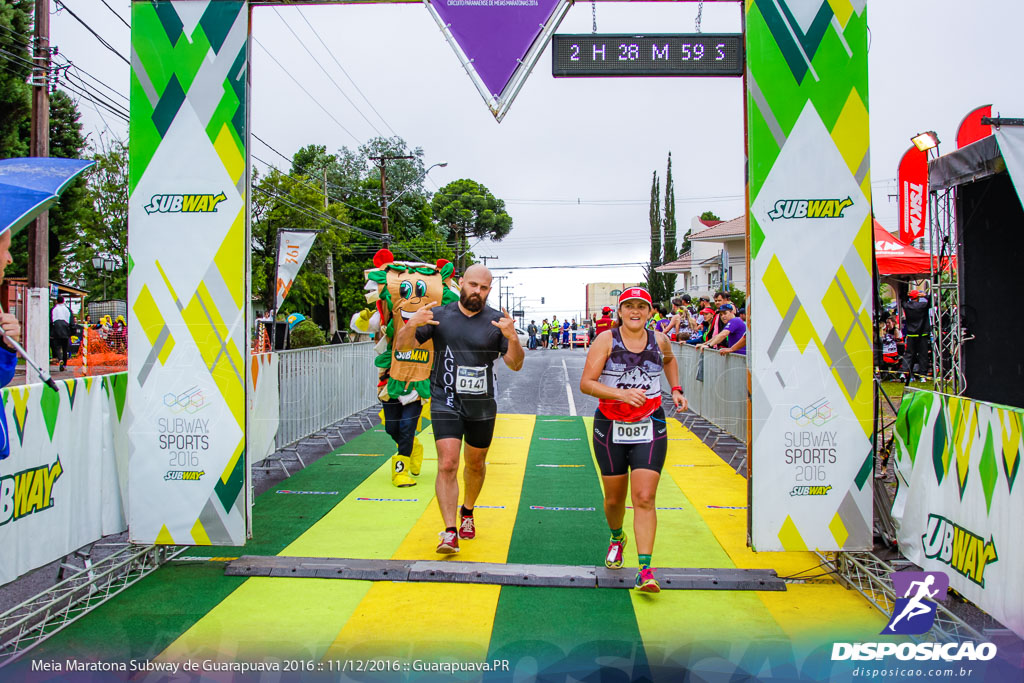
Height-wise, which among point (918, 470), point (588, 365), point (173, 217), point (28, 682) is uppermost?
point (173, 217)

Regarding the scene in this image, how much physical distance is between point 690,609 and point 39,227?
1480 centimetres

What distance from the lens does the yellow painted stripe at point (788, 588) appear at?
4211 millimetres

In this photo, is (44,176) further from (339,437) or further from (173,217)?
(339,437)

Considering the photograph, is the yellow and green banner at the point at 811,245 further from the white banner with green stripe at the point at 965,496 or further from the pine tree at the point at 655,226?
→ the pine tree at the point at 655,226

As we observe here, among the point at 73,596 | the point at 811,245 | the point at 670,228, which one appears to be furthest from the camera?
the point at 670,228

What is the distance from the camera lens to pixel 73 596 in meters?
4.68

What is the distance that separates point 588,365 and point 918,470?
2357 mm

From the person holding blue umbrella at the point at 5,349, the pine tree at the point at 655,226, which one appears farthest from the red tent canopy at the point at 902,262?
the pine tree at the point at 655,226

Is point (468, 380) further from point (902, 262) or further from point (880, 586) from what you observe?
point (902, 262)

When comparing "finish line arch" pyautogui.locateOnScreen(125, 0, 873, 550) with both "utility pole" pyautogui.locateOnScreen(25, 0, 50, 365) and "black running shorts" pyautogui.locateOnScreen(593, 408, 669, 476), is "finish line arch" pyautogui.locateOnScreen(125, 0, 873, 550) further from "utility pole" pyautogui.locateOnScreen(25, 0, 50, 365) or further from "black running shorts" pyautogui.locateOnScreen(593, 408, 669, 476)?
"utility pole" pyautogui.locateOnScreen(25, 0, 50, 365)

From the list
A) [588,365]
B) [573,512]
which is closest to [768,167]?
[588,365]

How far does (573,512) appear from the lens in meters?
6.78

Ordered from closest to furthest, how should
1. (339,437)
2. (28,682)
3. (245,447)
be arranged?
(28,682) < (245,447) < (339,437)

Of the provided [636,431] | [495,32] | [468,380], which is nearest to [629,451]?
[636,431]
